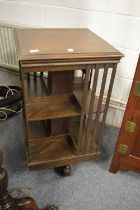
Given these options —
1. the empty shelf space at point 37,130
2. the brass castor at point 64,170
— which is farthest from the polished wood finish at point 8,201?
the empty shelf space at point 37,130

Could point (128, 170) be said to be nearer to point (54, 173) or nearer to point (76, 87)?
point (54, 173)

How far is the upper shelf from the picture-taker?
867 millimetres

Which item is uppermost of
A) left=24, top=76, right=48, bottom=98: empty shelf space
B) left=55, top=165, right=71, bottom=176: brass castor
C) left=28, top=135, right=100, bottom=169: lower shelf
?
left=24, top=76, right=48, bottom=98: empty shelf space

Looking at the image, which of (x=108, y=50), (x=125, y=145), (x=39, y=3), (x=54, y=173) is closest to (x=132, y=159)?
(x=125, y=145)

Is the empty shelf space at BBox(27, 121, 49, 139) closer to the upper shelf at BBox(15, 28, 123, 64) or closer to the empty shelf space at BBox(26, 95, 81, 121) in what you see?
the empty shelf space at BBox(26, 95, 81, 121)

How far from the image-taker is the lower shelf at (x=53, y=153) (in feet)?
3.98

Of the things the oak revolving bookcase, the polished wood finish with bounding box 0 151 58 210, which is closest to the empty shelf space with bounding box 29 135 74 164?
the oak revolving bookcase

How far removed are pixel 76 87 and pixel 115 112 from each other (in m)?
0.55

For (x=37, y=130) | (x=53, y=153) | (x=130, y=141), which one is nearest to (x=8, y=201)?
(x=53, y=153)

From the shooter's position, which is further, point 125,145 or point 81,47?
point 125,145

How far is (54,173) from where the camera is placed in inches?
51.2

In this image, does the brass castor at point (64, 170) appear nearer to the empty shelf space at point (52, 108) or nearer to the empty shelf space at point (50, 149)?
the empty shelf space at point (50, 149)

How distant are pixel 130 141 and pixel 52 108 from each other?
48cm

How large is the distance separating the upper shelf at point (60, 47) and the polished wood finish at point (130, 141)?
19 centimetres
